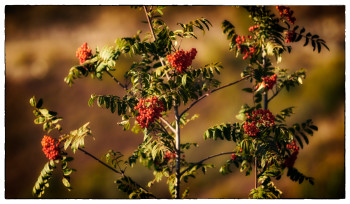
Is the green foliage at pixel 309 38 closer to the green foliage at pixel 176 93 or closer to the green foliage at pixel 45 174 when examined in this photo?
the green foliage at pixel 176 93

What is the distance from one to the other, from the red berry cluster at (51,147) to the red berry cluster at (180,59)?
1055 millimetres

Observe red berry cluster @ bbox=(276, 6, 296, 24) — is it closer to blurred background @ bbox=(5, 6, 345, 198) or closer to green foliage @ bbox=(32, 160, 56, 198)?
blurred background @ bbox=(5, 6, 345, 198)

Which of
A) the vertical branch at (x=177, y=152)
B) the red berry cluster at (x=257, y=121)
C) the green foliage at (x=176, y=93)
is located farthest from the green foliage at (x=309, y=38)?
the vertical branch at (x=177, y=152)

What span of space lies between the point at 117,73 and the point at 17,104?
0.92 meters

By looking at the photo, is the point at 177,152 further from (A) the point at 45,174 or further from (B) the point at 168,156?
(A) the point at 45,174

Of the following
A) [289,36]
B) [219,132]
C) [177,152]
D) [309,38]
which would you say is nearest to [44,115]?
[177,152]

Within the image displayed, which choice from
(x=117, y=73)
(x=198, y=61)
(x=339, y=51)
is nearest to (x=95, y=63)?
(x=117, y=73)

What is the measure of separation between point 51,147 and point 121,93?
840 millimetres

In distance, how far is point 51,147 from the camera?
2250 mm

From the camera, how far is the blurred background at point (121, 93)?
2711 millimetres

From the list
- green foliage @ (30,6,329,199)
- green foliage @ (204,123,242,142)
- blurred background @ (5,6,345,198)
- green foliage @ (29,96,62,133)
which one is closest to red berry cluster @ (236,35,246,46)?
green foliage @ (30,6,329,199)

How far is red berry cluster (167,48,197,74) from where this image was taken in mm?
2102

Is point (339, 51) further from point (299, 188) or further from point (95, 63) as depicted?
point (95, 63)

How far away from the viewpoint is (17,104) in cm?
270
